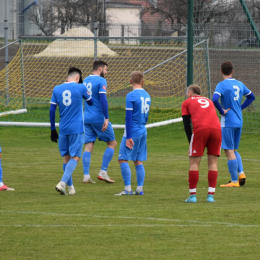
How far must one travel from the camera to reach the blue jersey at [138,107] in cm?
791

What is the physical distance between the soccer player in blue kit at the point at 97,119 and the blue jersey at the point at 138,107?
144cm

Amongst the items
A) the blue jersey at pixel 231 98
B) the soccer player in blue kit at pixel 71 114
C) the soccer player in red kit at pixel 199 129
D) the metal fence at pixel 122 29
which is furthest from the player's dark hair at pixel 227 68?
the metal fence at pixel 122 29

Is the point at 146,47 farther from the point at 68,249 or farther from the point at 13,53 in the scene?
the point at 68,249

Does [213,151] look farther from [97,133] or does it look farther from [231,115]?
[97,133]

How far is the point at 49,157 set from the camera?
13.2 m

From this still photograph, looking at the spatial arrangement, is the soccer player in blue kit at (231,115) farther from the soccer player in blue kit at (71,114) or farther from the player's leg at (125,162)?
the soccer player in blue kit at (71,114)

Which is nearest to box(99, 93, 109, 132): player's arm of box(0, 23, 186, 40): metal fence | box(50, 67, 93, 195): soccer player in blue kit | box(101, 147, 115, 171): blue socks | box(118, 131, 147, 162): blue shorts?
box(101, 147, 115, 171): blue socks

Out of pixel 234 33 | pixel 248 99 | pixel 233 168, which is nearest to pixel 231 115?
pixel 248 99

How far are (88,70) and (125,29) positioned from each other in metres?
3.28

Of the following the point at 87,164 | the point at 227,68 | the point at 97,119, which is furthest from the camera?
the point at 97,119

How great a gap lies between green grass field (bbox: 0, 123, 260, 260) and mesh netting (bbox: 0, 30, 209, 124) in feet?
29.1

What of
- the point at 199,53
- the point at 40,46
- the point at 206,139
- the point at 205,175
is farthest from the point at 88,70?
the point at 206,139

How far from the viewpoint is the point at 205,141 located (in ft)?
23.4

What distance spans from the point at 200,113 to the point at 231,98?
223 cm
